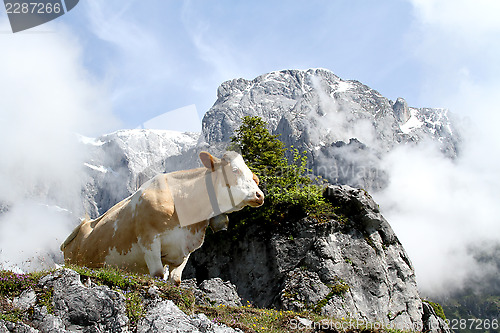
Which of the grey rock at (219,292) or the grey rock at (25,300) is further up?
the grey rock at (25,300)

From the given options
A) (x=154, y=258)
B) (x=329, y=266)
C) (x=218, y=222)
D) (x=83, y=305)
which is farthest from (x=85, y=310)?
(x=329, y=266)

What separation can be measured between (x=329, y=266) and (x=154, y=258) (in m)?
10.2

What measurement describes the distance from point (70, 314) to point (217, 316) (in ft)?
9.41

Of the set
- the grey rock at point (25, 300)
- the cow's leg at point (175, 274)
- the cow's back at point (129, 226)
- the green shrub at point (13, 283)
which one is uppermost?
the cow's back at point (129, 226)

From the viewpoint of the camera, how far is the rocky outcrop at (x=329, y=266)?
14.9m

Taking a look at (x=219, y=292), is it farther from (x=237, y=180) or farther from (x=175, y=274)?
(x=237, y=180)

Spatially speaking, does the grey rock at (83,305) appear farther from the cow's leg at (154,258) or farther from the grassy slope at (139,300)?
the cow's leg at (154,258)

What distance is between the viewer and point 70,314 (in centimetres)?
569

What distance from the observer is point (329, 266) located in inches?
615

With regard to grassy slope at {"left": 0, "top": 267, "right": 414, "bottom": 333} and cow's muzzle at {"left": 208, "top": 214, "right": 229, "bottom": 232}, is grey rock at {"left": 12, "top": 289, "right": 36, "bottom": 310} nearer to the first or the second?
grassy slope at {"left": 0, "top": 267, "right": 414, "bottom": 333}

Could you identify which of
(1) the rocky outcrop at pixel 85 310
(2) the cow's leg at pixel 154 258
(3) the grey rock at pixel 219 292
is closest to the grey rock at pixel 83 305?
(1) the rocky outcrop at pixel 85 310

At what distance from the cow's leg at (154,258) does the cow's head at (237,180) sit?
1587 mm

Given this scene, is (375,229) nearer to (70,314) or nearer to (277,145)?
(277,145)

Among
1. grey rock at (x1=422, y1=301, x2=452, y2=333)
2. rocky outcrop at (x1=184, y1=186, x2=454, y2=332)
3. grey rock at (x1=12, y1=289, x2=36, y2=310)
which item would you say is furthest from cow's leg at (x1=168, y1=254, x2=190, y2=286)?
grey rock at (x1=422, y1=301, x2=452, y2=333)
